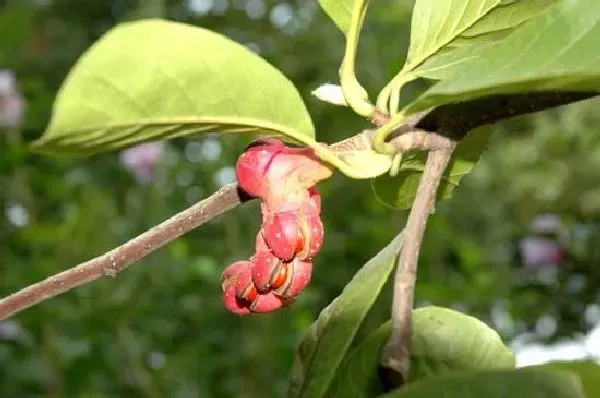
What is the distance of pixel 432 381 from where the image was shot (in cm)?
29

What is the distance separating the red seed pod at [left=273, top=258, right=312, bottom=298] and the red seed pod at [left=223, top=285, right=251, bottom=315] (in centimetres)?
3

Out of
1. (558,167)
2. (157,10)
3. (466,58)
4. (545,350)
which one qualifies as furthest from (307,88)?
(466,58)

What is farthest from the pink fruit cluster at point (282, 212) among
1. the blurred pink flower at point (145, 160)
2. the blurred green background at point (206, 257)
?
the blurred pink flower at point (145, 160)

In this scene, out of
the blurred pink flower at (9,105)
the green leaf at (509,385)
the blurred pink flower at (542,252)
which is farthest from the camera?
the blurred pink flower at (542,252)

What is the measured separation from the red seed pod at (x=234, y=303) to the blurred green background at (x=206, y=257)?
0.99 metres

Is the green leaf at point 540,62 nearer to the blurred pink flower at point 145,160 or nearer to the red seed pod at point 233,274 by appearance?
the red seed pod at point 233,274

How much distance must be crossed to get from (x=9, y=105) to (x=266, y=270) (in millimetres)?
1676

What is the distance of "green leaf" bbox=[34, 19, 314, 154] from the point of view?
0.33 m

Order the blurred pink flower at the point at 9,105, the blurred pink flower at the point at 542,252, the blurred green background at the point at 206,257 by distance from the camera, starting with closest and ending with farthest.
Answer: the blurred green background at the point at 206,257 < the blurred pink flower at the point at 9,105 < the blurred pink flower at the point at 542,252

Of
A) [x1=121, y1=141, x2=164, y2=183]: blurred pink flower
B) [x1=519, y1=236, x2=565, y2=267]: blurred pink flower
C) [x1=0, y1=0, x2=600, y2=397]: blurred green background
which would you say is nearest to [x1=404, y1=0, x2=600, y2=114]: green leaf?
[x1=0, y1=0, x2=600, y2=397]: blurred green background

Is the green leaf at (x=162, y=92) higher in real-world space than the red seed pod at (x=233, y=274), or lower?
higher

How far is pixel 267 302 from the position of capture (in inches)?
18.8

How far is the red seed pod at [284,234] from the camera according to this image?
0.44 metres

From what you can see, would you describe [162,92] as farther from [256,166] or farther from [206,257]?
[206,257]
